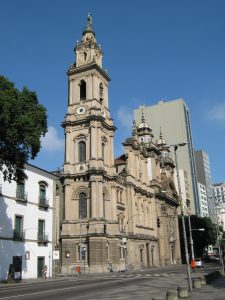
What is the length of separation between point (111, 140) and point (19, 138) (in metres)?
34.4

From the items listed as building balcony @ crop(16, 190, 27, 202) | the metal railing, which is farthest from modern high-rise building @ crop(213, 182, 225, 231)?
building balcony @ crop(16, 190, 27, 202)

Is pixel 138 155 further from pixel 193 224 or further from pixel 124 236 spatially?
pixel 193 224

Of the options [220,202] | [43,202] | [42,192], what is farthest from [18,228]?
[220,202]

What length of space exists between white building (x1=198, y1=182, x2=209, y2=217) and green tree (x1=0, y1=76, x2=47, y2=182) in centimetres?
12942

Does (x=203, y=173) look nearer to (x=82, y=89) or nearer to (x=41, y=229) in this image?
(x=82, y=89)

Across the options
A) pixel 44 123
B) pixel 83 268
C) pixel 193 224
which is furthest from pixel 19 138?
pixel 193 224

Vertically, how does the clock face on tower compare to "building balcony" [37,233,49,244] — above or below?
above

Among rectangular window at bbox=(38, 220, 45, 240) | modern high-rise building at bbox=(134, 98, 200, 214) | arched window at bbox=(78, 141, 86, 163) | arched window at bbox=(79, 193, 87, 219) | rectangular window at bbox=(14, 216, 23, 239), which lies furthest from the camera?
modern high-rise building at bbox=(134, 98, 200, 214)

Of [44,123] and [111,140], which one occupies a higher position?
[111,140]

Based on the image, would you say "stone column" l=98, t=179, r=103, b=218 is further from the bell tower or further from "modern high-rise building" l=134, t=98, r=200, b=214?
"modern high-rise building" l=134, t=98, r=200, b=214

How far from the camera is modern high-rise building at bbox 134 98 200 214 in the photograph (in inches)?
5640

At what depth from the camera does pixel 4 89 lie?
1089 inches

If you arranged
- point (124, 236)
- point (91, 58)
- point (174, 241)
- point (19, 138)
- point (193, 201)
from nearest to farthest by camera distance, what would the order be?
point (19, 138)
point (124, 236)
point (91, 58)
point (174, 241)
point (193, 201)

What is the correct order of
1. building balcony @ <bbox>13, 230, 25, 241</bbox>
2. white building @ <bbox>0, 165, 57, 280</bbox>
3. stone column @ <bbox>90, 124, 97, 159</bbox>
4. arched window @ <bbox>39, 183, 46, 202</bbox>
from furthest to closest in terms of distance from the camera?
stone column @ <bbox>90, 124, 97, 159</bbox>
arched window @ <bbox>39, 183, 46, 202</bbox>
building balcony @ <bbox>13, 230, 25, 241</bbox>
white building @ <bbox>0, 165, 57, 280</bbox>
